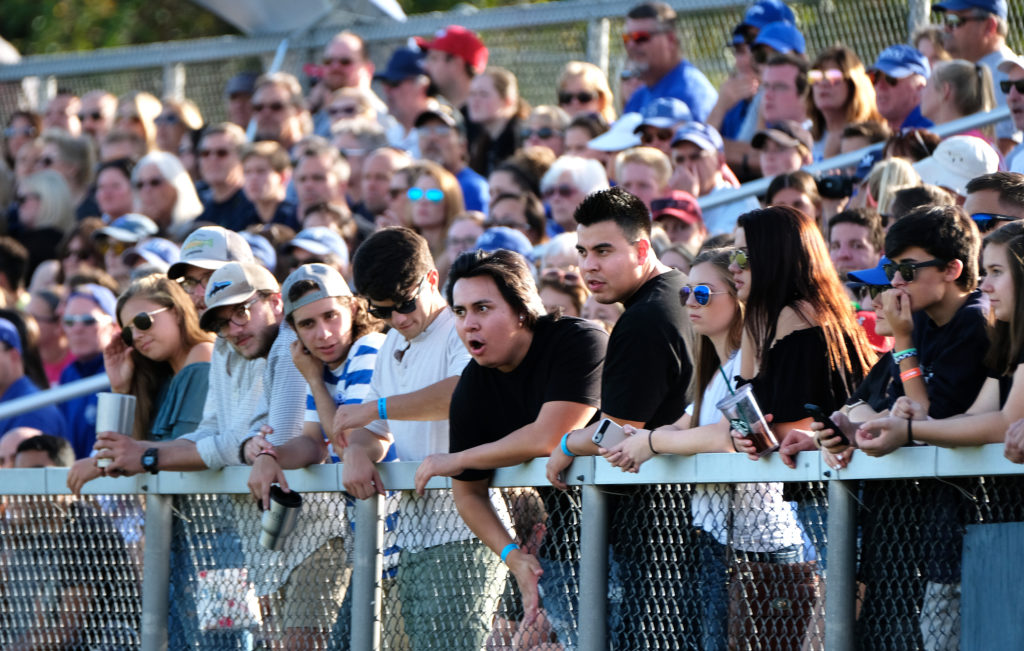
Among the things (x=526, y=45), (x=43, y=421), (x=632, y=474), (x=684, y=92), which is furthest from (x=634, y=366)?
(x=526, y=45)

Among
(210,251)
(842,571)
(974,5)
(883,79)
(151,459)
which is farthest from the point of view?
(974,5)

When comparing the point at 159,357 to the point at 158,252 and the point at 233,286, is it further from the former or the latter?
the point at 158,252

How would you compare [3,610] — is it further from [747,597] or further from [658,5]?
[658,5]

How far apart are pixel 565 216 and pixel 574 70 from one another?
2236 millimetres

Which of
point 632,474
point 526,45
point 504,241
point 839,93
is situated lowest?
point 632,474

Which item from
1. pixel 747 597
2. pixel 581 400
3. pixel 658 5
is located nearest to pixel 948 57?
pixel 658 5

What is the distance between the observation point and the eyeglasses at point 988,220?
497 centimetres

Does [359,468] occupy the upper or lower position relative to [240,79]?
lower

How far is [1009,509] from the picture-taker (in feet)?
11.3

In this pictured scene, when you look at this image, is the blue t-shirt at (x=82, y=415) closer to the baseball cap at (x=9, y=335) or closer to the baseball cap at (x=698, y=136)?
the baseball cap at (x=9, y=335)

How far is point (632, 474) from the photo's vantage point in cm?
417

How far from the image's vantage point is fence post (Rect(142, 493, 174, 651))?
5.44 meters

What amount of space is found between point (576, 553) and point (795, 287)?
3.14 ft

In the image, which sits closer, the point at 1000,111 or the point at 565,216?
the point at 1000,111
